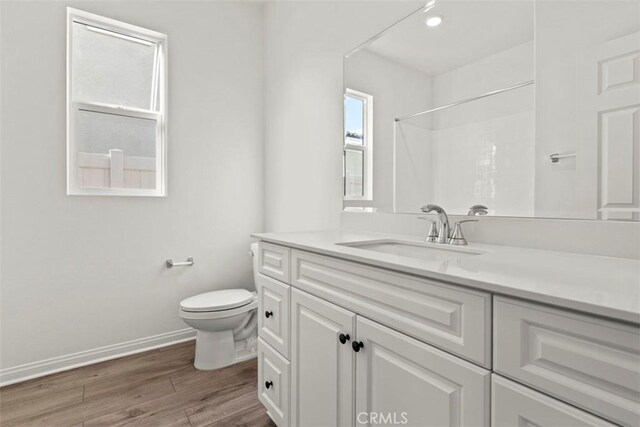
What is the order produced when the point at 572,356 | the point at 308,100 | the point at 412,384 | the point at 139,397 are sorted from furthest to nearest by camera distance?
the point at 308,100 < the point at 139,397 < the point at 412,384 < the point at 572,356

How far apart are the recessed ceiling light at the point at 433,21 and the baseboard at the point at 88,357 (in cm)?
261

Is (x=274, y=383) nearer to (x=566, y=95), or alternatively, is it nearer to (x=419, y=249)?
(x=419, y=249)

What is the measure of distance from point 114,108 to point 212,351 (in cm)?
184

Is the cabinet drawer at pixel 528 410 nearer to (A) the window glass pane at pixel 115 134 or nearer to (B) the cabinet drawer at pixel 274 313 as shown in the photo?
(B) the cabinet drawer at pixel 274 313

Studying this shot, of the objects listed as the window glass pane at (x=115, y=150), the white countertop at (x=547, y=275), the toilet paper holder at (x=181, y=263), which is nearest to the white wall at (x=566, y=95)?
the white countertop at (x=547, y=275)

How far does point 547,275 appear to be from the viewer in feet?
2.31

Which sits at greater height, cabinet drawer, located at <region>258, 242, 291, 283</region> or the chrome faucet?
the chrome faucet

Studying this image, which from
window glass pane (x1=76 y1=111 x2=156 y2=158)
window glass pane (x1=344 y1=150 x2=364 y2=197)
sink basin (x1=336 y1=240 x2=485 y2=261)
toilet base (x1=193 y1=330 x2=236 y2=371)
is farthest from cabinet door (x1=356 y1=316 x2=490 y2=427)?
window glass pane (x1=76 y1=111 x2=156 y2=158)

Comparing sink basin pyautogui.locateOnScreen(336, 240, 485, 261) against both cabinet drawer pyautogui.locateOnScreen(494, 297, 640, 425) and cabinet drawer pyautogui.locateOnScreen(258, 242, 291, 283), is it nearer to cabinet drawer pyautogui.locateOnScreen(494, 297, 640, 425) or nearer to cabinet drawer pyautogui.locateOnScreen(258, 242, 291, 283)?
cabinet drawer pyautogui.locateOnScreen(258, 242, 291, 283)

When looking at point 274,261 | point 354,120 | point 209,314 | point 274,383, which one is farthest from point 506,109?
point 209,314

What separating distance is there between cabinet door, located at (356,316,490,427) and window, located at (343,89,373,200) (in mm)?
993

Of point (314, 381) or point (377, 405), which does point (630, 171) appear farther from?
point (314, 381)

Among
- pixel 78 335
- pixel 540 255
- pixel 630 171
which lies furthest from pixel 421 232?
pixel 78 335

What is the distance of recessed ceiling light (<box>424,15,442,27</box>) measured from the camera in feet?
4.63
